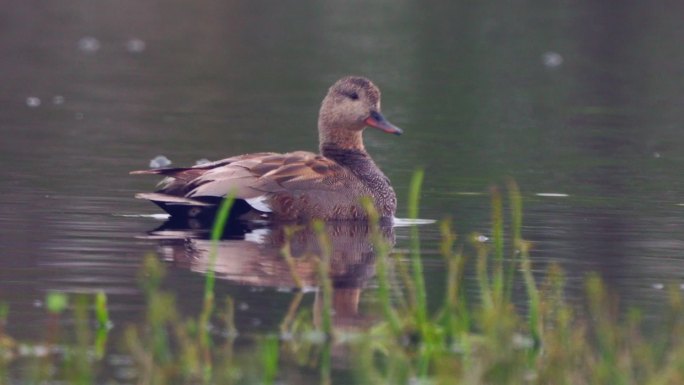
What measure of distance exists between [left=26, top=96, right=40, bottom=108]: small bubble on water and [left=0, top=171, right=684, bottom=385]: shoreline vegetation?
9.39 m

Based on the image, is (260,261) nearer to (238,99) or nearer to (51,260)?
(51,260)

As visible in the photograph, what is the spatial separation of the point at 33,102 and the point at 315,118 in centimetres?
289

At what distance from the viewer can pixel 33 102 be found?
1590 cm

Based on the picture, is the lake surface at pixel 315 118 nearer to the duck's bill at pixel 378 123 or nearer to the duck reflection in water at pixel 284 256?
the duck reflection in water at pixel 284 256

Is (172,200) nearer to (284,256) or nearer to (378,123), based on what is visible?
(378,123)

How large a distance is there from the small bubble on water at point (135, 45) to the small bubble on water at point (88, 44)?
0.47 meters

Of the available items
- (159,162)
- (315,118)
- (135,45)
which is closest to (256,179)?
(159,162)

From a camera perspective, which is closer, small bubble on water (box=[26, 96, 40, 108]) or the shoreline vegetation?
the shoreline vegetation

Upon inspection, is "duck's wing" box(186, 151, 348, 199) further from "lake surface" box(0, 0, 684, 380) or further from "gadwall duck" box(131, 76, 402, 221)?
"lake surface" box(0, 0, 684, 380)

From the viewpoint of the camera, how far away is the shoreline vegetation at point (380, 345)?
5109 millimetres

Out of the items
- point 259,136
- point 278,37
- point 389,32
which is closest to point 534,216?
point 259,136

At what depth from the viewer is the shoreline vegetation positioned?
16.8 feet

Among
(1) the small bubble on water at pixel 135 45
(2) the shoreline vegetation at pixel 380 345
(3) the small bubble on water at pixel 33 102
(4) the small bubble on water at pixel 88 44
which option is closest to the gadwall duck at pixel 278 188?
(2) the shoreline vegetation at pixel 380 345

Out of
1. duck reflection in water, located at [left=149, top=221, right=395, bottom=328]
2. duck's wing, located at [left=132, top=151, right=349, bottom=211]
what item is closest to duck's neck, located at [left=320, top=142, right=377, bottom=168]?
duck's wing, located at [left=132, top=151, right=349, bottom=211]
